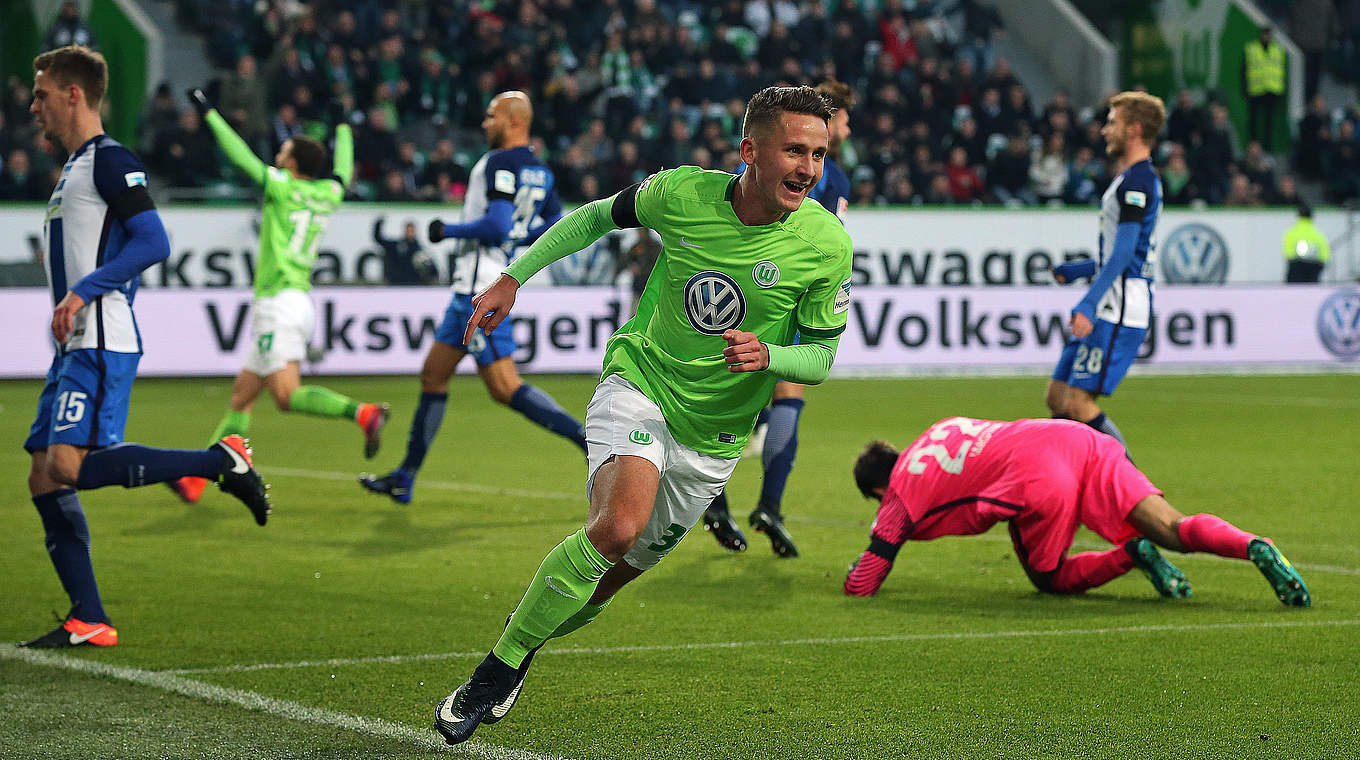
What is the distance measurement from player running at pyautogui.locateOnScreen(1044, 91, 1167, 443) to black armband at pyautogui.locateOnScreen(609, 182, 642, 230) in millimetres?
3717

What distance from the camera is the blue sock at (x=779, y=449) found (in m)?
7.70

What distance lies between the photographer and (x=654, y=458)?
14.7 ft

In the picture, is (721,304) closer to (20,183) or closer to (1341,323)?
(20,183)

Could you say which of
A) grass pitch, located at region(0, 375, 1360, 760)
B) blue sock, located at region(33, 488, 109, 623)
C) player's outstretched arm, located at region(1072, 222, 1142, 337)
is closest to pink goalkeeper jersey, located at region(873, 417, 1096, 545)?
grass pitch, located at region(0, 375, 1360, 760)

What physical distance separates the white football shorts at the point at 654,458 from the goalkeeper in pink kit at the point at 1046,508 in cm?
201

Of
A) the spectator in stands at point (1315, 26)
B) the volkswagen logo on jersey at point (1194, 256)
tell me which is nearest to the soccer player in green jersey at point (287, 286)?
the volkswagen logo on jersey at point (1194, 256)

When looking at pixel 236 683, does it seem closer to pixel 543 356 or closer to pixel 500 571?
A: pixel 500 571

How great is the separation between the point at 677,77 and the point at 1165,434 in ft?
43.0

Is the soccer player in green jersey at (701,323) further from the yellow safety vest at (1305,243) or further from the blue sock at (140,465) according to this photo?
the yellow safety vest at (1305,243)

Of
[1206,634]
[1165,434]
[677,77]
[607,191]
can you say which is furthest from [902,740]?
[677,77]

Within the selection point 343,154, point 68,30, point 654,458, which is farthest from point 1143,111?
point 68,30

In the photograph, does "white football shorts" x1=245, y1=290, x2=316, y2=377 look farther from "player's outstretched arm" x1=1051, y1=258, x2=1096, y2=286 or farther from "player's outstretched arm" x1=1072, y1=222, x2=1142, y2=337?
"player's outstretched arm" x1=1072, y1=222, x2=1142, y2=337

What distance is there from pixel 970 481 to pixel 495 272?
3749mm

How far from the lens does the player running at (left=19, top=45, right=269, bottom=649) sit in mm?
5590
